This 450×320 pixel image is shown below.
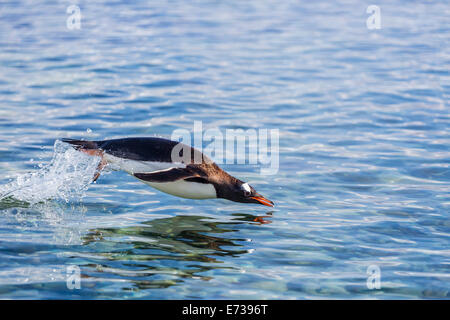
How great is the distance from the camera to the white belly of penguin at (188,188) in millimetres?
7656

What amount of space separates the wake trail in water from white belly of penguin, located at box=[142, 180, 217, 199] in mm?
859

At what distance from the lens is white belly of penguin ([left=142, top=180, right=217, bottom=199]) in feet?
25.1

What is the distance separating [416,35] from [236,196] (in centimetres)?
1383

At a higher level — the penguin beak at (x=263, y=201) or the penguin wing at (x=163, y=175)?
the penguin wing at (x=163, y=175)

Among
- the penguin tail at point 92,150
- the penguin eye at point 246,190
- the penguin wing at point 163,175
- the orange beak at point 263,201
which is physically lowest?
the orange beak at point 263,201

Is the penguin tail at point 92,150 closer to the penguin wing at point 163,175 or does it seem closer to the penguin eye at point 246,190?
the penguin wing at point 163,175

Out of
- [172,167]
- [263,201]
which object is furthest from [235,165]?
[172,167]

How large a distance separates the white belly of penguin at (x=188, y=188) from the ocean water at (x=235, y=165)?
241 mm

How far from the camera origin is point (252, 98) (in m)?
14.0

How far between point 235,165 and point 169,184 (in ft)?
7.94

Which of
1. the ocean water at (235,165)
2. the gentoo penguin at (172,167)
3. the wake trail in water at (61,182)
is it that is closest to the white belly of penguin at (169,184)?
the gentoo penguin at (172,167)

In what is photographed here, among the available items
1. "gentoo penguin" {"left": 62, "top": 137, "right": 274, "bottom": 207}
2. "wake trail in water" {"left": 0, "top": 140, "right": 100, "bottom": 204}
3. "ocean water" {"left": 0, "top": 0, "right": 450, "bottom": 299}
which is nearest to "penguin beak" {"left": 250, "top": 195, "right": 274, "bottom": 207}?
"gentoo penguin" {"left": 62, "top": 137, "right": 274, "bottom": 207}

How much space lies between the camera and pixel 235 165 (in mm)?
9945
